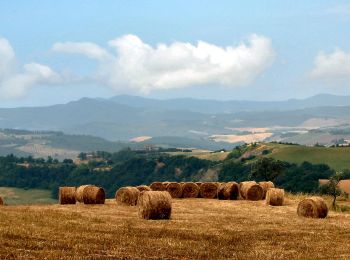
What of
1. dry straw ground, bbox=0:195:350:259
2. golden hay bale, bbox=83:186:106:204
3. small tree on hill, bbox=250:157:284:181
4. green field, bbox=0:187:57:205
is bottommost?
green field, bbox=0:187:57:205

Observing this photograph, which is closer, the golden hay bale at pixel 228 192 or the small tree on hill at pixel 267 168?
the golden hay bale at pixel 228 192

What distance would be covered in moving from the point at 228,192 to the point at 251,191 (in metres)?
1.73

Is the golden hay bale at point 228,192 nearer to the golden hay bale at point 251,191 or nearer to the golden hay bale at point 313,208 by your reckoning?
the golden hay bale at point 251,191

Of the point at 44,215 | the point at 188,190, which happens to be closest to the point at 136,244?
the point at 44,215

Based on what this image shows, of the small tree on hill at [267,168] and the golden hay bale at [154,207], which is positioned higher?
the small tree on hill at [267,168]

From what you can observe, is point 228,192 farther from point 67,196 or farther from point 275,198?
point 67,196

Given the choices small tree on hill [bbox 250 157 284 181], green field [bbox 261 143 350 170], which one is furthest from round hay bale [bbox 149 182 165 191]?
green field [bbox 261 143 350 170]

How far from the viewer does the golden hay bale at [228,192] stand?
4400 cm

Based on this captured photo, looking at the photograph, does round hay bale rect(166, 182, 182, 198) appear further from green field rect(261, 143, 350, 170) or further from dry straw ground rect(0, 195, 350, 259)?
green field rect(261, 143, 350, 170)

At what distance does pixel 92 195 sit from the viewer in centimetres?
3694

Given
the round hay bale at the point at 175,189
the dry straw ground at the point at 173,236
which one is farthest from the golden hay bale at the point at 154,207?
the round hay bale at the point at 175,189

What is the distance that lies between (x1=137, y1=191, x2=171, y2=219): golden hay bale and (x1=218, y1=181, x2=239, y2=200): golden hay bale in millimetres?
16371

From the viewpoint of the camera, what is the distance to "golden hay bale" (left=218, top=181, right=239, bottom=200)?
44.0 m

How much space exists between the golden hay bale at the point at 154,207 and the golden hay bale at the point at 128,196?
860cm
